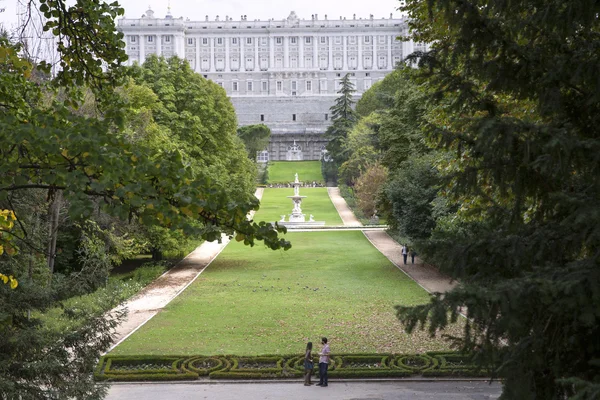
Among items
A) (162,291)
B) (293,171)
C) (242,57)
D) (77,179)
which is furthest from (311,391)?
(242,57)

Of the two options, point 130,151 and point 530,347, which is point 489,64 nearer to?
point 530,347

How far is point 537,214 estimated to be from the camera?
6.06 metres

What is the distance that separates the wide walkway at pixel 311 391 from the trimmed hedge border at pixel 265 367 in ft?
0.77

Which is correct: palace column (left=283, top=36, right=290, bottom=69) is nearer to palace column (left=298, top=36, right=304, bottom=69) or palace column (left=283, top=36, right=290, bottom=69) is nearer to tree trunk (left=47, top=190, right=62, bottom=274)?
palace column (left=298, top=36, right=304, bottom=69)

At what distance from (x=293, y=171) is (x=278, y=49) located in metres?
44.4

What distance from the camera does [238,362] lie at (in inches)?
571

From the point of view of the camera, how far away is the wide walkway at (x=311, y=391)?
40.8 feet

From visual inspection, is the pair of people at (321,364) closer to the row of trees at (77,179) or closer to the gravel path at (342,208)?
the row of trees at (77,179)

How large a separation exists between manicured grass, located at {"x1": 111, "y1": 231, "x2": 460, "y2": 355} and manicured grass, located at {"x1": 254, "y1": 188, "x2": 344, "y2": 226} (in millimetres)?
14549

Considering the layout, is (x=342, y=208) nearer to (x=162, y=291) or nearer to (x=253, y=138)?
(x=253, y=138)

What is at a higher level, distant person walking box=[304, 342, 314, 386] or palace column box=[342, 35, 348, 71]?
palace column box=[342, 35, 348, 71]

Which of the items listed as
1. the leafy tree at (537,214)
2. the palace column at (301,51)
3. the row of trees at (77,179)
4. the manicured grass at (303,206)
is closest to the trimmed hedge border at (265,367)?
the row of trees at (77,179)

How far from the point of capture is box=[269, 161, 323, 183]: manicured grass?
70.1 m

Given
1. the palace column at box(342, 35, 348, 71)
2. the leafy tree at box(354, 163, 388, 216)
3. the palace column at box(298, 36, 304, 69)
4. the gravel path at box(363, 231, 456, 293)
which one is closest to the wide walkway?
the gravel path at box(363, 231, 456, 293)
